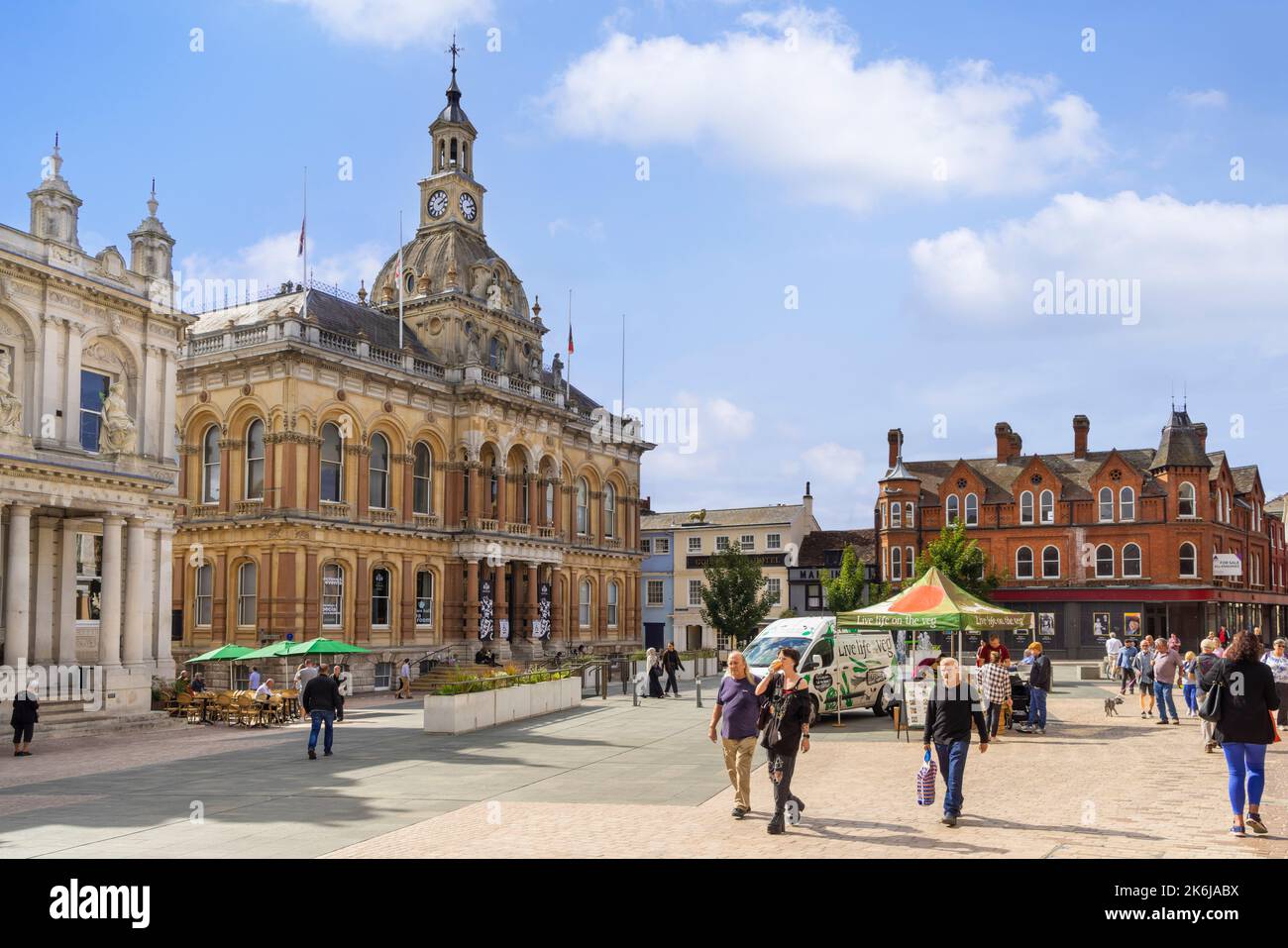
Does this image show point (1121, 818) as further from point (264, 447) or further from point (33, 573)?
point (264, 447)

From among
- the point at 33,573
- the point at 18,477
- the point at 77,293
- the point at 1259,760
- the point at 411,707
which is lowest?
the point at 411,707

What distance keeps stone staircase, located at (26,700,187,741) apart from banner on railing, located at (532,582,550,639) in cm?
2205

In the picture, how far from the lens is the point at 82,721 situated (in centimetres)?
2562

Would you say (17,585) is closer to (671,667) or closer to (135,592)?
(135,592)

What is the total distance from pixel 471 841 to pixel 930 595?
47.5ft

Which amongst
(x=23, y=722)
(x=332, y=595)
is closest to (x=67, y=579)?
(x=23, y=722)

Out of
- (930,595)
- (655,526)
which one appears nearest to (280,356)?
(930,595)

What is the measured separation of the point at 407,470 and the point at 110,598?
17.6 metres

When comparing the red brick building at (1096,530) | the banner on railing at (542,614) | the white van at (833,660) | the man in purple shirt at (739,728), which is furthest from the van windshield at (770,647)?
the red brick building at (1096,530)

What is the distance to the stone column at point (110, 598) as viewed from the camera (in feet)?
88.2

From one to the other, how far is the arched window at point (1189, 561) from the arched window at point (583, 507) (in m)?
31.5

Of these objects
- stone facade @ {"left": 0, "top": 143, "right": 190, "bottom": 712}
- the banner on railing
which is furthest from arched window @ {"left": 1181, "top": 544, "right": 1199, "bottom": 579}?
stone facade @ {"left": 0, "top": 143, "right": 190, "bottom": 712}
